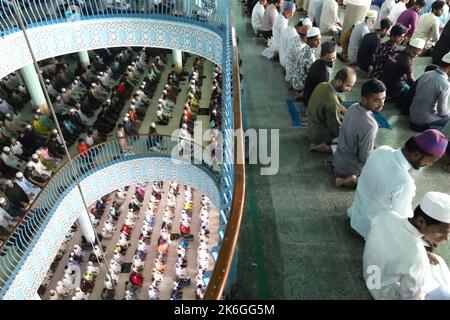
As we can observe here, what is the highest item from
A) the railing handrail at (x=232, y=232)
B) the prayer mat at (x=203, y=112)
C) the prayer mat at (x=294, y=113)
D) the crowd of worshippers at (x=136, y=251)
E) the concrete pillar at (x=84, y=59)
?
the railing handrail at (x=232, y=232)

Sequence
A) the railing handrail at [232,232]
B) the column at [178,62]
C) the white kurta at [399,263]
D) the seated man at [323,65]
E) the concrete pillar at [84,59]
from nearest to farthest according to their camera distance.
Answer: the railing handrail at [232,232] → the white kurta at [399,263] → the seated man at [323,65] → the column at [178,62] → the concrete pillar at [84,59]

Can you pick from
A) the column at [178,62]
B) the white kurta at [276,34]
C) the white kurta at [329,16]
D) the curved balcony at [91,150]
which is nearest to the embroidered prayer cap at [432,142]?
the curved balcony at [91,150]

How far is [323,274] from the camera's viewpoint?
272 cm

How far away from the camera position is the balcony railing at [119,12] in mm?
7707

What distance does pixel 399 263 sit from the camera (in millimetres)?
2119

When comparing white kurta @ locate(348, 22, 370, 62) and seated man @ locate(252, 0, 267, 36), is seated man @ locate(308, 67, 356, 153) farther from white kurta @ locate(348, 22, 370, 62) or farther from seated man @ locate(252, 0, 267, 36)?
seated man @ locate(252, 0, 267, 36)

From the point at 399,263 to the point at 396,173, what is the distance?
0.64 meters

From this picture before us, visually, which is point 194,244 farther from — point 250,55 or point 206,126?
point 250,55

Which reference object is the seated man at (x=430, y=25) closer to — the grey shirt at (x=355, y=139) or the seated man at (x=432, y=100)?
the seated man at (x=432, y=100)

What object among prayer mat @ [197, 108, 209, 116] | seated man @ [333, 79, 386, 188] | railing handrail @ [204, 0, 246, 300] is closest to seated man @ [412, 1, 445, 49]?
seated man @ [333, 79, 386, 188]

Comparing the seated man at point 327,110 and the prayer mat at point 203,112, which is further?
the prayer mat at point 203,112

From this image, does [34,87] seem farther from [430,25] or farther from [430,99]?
[430,99]
